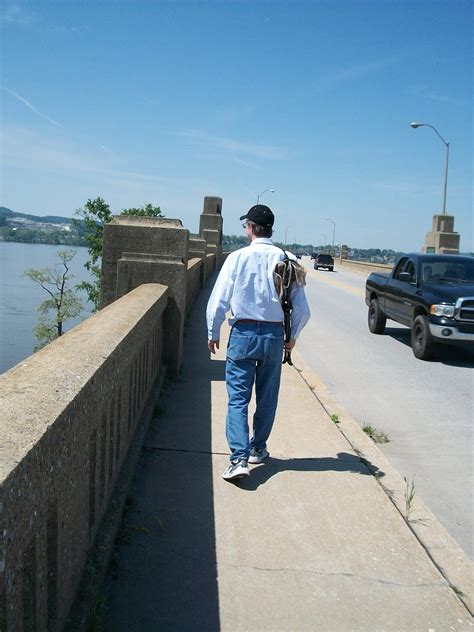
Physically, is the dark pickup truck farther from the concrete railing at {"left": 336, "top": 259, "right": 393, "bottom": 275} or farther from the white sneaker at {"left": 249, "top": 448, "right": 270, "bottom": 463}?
the concrete railing at {"left": 336, "top": 259, "right": 393, "bottom": 275}

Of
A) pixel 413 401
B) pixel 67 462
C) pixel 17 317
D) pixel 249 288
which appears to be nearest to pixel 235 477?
pixel 249 288

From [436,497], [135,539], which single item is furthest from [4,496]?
[436,497]

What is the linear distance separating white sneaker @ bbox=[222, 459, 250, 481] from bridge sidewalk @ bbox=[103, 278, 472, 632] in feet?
0.30

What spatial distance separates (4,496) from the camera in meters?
1.46

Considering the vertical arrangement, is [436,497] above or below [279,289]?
below

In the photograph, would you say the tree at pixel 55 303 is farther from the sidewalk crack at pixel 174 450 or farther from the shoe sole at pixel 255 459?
the shoe sole at pixel 255 459

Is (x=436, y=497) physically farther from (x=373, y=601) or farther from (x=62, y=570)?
(x=62, y=570)

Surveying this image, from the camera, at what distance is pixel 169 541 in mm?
3414

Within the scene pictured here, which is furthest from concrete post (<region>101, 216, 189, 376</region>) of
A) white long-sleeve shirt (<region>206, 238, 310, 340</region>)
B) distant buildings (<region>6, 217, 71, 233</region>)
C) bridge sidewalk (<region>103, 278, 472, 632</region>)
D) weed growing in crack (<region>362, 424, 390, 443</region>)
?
distant buildings (<region>6, 217, 71, 233</region>)

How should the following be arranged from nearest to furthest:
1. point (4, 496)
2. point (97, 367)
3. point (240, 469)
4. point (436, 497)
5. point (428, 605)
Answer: point (4, 496)
point (97, 367)
point (428, 605)
point (240, 469)
point (436, 497)

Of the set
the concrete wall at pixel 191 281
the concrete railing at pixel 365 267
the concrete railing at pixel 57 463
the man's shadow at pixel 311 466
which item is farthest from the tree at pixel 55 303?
the concrete railing at pixel 57 463

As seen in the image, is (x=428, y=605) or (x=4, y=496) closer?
(x=4, y=496)

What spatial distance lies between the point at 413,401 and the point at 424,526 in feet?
12.7

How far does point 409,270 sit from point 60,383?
10.3 metres
